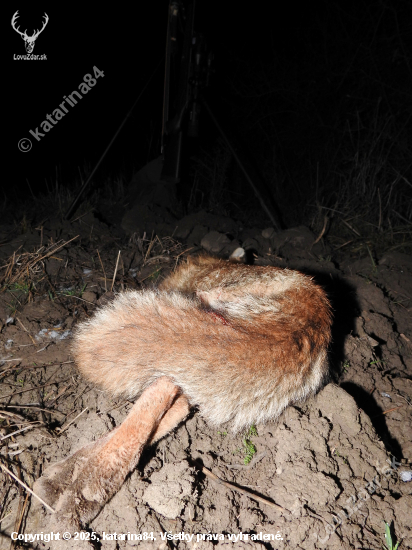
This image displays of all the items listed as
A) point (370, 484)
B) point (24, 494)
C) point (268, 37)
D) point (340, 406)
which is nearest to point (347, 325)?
point (340, 406)

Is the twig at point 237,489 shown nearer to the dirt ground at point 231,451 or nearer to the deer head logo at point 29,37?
the dirt ground at point 231,451

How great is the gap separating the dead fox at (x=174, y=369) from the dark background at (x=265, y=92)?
3.48m

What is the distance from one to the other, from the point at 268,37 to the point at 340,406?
7900 mm

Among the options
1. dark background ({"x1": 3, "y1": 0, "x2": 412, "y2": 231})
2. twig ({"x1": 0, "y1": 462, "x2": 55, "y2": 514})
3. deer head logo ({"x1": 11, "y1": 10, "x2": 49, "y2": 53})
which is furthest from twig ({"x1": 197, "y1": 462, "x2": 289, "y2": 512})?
deer head logo ({"x1": 11, "y1": 10, "x2": 49, "y2": 53})

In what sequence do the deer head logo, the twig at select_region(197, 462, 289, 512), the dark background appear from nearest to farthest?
the twig at select_region(197, 462, 289, 512), the dark background, the deer head logo

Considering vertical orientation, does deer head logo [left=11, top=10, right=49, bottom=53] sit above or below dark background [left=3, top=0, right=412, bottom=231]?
above

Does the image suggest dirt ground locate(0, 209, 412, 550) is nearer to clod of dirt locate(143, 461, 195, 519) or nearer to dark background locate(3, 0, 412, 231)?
clod of dirt locate(143, 461, 195, 519)

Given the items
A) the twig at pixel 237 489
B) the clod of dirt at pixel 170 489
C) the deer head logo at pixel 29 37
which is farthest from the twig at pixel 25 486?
the deer head logo at pixel 29 37

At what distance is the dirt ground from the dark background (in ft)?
9.84

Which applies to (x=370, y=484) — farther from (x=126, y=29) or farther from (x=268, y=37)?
(x=126, y=29)

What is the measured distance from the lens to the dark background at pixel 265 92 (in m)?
5.34

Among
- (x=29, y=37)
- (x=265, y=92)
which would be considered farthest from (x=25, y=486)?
(x=29, y=37)

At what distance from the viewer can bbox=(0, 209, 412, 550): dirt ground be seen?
118cm

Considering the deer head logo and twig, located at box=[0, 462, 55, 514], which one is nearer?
twig, located at box=[0, 462, 55, 514]
